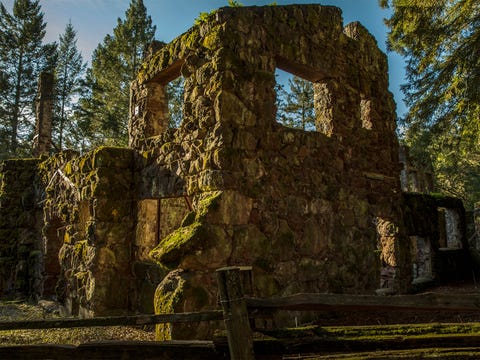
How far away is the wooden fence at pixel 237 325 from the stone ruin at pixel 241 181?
164 cm

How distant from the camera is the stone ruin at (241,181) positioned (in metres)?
5.51

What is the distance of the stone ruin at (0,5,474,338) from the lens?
18.1ft

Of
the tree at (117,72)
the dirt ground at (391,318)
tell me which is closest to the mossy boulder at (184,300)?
the dirt ground at (391,318)

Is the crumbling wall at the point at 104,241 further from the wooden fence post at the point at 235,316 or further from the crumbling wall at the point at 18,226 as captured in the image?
the wooden fence post at the point at 235,316

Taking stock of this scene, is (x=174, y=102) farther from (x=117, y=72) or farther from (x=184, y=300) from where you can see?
(x=184, y=300)

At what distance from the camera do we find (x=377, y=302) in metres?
3.01

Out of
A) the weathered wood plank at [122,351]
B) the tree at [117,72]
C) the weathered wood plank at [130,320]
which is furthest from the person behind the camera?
the tree at [117,72]

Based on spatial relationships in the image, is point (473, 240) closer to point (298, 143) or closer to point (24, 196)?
point (298, 143)

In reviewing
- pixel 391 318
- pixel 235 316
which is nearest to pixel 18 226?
pixel 391 318

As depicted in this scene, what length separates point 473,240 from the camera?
17.3 m

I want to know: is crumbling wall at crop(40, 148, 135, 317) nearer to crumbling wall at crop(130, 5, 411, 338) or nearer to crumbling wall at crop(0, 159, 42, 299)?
crumbling wall at crop(130, 5, 411, 338)

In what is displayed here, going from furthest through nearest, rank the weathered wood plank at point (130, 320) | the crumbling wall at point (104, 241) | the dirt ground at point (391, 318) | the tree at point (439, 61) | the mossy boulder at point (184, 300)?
1. the tree at point (439, 61)
2. the crumbling wall at point (104, 241)
3. the dirt ground at point (391, 318)
4. the mossy boulder at point (184, 300)
5. the weathered wood plank at point (130, 320)

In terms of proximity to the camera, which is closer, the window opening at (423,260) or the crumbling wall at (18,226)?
the crumbling wall at (18,226)

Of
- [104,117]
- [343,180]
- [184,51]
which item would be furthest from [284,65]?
[104,117]
